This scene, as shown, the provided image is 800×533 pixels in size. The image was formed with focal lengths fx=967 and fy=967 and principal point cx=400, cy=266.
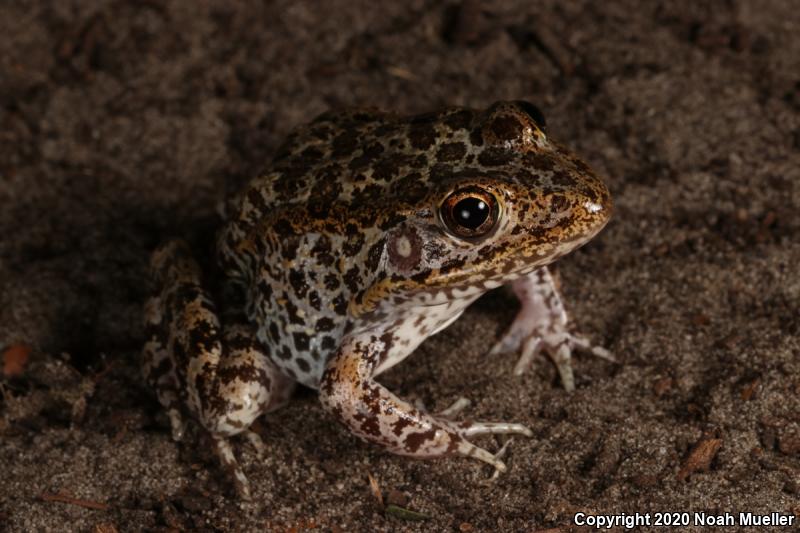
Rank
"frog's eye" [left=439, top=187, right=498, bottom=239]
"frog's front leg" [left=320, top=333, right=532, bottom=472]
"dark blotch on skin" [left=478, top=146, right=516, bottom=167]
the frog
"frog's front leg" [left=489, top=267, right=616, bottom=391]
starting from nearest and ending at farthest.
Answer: "frog's eye" [left=439, top=187, right=498, bottom=239] < the frog < "dark blotch on skin" [left=478, top=146, right=516, bottom=167] < "frog's front leg" [left=320, top=333, right=532, bottom=472] < "frog's front leg" [left=489, top=267, right=616, bottom=391]

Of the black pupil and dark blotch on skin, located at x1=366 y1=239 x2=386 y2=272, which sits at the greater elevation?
the black pupil

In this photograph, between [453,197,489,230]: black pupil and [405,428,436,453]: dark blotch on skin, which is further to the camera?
[405,428,436,453]: dark blotch on skin

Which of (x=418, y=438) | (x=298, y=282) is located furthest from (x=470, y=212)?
(x=418, y=438)

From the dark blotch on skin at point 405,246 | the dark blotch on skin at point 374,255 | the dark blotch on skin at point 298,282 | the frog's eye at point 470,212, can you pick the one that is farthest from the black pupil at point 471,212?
the dark blotch on skin at point 298,282

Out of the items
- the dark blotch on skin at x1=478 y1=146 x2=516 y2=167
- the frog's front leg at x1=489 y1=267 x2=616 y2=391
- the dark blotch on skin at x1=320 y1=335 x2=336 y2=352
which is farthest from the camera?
the frog's front leg at x1=489 y1=267 x2=616 y2=391

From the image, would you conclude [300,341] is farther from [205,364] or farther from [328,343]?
[205,364]

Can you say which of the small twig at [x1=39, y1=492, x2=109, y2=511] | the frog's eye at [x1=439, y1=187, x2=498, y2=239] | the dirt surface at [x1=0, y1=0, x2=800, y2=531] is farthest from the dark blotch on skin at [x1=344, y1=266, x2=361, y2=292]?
the small twig at [x1=39, y1=492, x2=109, y2=511]

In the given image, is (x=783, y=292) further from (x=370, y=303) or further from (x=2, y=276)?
(x=2, y=276)

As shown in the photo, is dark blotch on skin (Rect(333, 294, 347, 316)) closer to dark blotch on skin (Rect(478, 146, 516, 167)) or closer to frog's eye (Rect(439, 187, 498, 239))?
frog's eye (Rect(439, 187, 498, 239))
